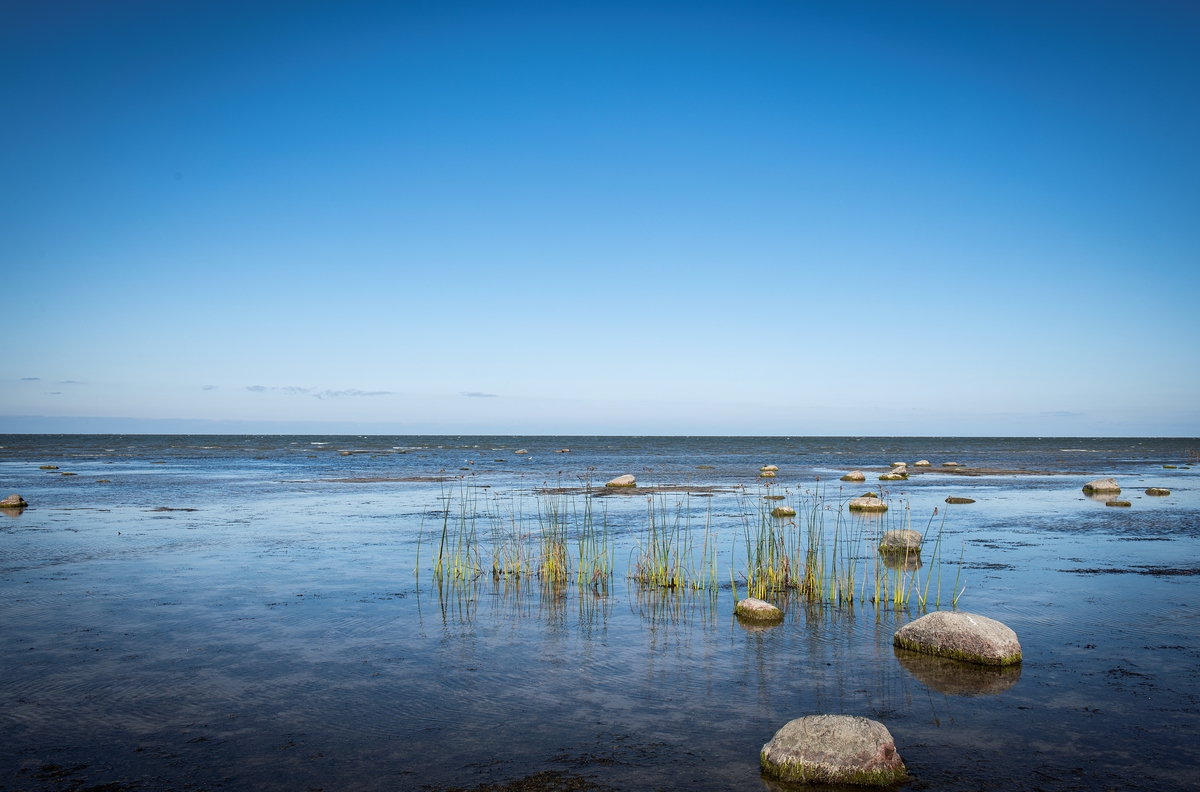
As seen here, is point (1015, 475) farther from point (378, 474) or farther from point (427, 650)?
point (427, 650)

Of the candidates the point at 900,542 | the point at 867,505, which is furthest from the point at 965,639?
the point at 867,505

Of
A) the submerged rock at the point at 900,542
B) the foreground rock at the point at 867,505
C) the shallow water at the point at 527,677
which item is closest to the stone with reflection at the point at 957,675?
the shallow water at the point at 527,677

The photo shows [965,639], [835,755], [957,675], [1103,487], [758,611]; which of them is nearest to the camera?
[835,755]

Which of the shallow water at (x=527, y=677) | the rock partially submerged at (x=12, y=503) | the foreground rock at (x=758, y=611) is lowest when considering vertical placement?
the shallow water at (x=527, y=677)

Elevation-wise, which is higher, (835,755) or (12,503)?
(12,503)

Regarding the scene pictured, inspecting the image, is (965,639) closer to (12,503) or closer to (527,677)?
(527,677)

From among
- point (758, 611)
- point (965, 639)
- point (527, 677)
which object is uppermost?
point (965, 639)

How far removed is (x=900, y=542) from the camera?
51.8 ft

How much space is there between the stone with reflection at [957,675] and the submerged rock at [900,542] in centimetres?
703

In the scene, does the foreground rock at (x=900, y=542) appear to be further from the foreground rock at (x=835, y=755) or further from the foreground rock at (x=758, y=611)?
the foreground rock at (x=835, y=755)

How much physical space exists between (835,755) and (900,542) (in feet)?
35.3

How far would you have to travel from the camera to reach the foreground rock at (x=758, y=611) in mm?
10578

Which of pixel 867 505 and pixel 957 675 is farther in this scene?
pixel 867 505

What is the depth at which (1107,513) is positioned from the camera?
23.1m
